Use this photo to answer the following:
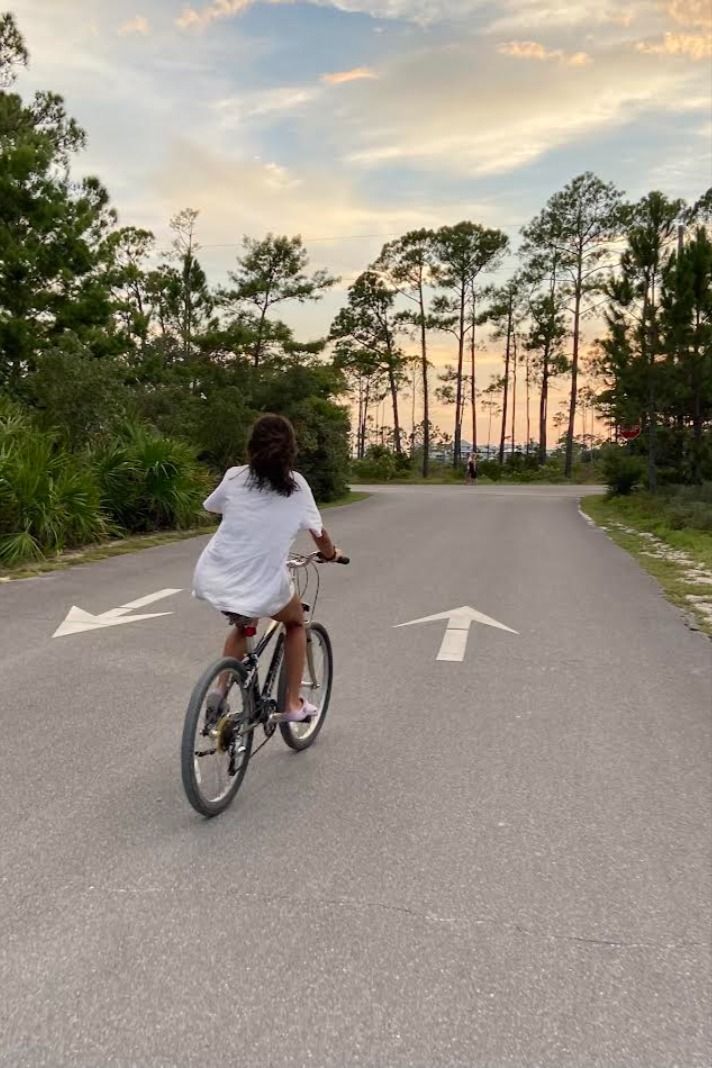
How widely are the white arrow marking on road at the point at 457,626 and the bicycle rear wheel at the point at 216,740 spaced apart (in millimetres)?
3147

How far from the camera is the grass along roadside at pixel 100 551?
1071cm

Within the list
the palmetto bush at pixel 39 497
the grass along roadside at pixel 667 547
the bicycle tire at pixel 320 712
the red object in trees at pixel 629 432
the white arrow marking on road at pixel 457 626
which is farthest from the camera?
the red object in trees at pixel 629 432

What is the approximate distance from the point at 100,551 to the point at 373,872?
1041cm

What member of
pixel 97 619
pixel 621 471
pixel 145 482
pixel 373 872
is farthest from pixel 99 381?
pixel 621 471

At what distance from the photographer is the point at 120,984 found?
2.53 meters

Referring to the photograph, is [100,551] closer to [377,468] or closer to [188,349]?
[188,349]

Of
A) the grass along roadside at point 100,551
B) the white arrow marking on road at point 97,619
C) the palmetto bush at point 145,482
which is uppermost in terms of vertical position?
the palmetto bush at point 145,482

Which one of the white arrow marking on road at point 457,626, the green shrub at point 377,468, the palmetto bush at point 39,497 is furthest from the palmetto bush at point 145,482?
the green shrub at point 377,468

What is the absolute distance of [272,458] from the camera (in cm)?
390

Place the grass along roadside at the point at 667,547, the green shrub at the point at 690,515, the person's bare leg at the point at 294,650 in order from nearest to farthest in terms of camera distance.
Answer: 1. the person's bare leg at the point at 294,650
2. the grass along roadside at the point at 667,547
3. the green shrub at the point at 690,515

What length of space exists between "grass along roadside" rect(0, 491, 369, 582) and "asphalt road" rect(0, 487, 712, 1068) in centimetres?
417

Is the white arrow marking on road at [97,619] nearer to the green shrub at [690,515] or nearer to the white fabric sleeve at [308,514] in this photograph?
the white fabric sleeve at [308,514]

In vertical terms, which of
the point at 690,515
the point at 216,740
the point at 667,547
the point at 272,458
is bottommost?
the point at 667,547

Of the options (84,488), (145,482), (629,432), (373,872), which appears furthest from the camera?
(629,432)
